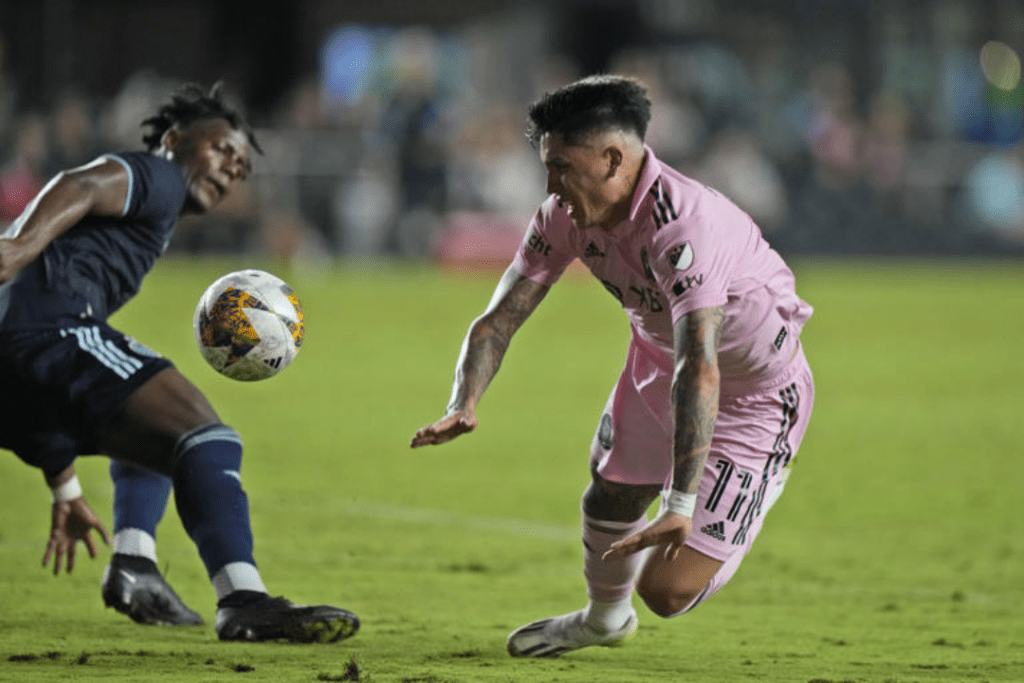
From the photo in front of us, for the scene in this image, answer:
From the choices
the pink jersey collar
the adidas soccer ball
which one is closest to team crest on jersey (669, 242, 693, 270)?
the pink jersey collar

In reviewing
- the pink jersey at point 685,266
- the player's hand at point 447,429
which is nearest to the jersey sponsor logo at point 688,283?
the pink jersey at point 685,266

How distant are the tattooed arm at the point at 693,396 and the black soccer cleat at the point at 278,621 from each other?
4.02 ft

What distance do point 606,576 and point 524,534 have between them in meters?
2.66

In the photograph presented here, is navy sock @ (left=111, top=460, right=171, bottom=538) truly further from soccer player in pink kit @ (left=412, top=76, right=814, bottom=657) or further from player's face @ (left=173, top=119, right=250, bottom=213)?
soccer player in pink kit @ (left=412, top=76, right=814, bottom=657)

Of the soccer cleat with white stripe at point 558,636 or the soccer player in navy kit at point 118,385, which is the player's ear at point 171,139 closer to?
the soccer player in navy kit at point 118,385

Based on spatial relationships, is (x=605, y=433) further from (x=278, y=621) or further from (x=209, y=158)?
(x=209, y=158)

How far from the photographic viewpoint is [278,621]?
565cm

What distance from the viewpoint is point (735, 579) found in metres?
7.39

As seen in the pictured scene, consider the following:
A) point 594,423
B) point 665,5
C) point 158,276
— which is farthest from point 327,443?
point 665,5

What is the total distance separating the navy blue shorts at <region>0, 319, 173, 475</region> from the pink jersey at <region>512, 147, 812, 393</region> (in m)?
1.35

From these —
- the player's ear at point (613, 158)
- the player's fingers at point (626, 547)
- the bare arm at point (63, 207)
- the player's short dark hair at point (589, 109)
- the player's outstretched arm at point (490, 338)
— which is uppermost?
the player's short dark hair at point (589, 109)

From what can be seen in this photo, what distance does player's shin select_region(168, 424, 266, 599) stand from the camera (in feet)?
18.8

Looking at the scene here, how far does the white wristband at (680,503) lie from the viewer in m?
4.87

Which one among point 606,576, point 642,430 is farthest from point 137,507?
point 642,430
